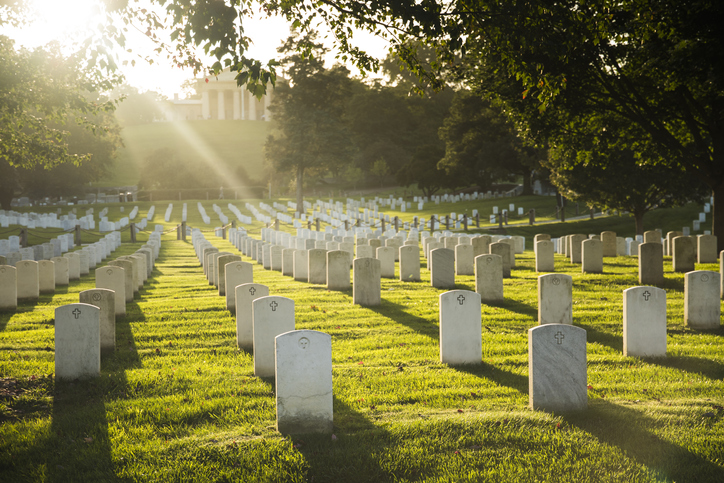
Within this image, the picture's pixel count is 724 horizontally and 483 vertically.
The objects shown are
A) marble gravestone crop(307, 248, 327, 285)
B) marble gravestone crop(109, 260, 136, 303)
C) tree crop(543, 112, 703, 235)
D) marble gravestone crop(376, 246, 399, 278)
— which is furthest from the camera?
tree crop(543, 112, 703, 235)

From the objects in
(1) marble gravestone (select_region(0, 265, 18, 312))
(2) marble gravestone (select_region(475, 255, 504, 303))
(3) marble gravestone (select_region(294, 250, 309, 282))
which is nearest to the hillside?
(3) marble gravestone (select_region(294, 250, 309, 282))

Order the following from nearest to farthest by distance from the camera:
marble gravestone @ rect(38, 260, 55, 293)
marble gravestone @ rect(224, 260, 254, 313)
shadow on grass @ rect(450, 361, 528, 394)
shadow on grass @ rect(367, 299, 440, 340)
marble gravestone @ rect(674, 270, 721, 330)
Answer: shadow on grass @ rect(450, 361, 528, 394), marble gravestone @ rect(674, 270, 721, 330), shadow on grass @ rect(367, 299, 440, 340), marble gravestone @ rect(224, 260, 254, 313), marble gravestone @ rect(38, 260, 55, 293)

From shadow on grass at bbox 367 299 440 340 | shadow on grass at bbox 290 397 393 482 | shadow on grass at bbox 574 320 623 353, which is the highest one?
shadow on grass at bbox 367 299 440 340

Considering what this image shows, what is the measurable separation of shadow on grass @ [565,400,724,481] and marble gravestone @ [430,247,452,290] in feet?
24.0

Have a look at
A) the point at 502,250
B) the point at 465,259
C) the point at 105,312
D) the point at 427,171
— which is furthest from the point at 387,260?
the point at 427,171

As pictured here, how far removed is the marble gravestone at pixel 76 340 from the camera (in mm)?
6348

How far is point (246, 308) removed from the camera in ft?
25.5

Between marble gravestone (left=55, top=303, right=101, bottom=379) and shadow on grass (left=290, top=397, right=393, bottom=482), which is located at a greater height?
marble gravestone (left=55, top=303, right=101, bottom=379)

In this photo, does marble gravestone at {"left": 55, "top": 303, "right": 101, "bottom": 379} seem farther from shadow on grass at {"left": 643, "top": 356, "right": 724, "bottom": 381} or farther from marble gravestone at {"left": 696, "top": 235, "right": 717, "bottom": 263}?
marble gravestone at {"left": 696, "top": 235, "right": 717, "bottom": 263}

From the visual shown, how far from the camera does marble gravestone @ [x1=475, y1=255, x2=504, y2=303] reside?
10695 millimetres

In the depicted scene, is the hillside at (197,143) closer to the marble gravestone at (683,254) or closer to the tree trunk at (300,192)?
the tree trunk at (300,192)

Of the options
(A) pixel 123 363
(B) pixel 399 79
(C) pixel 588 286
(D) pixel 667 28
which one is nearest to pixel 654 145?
(D) pixel 667 28

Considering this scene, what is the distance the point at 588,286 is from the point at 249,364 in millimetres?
8588

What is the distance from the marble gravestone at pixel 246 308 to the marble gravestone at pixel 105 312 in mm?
1707
